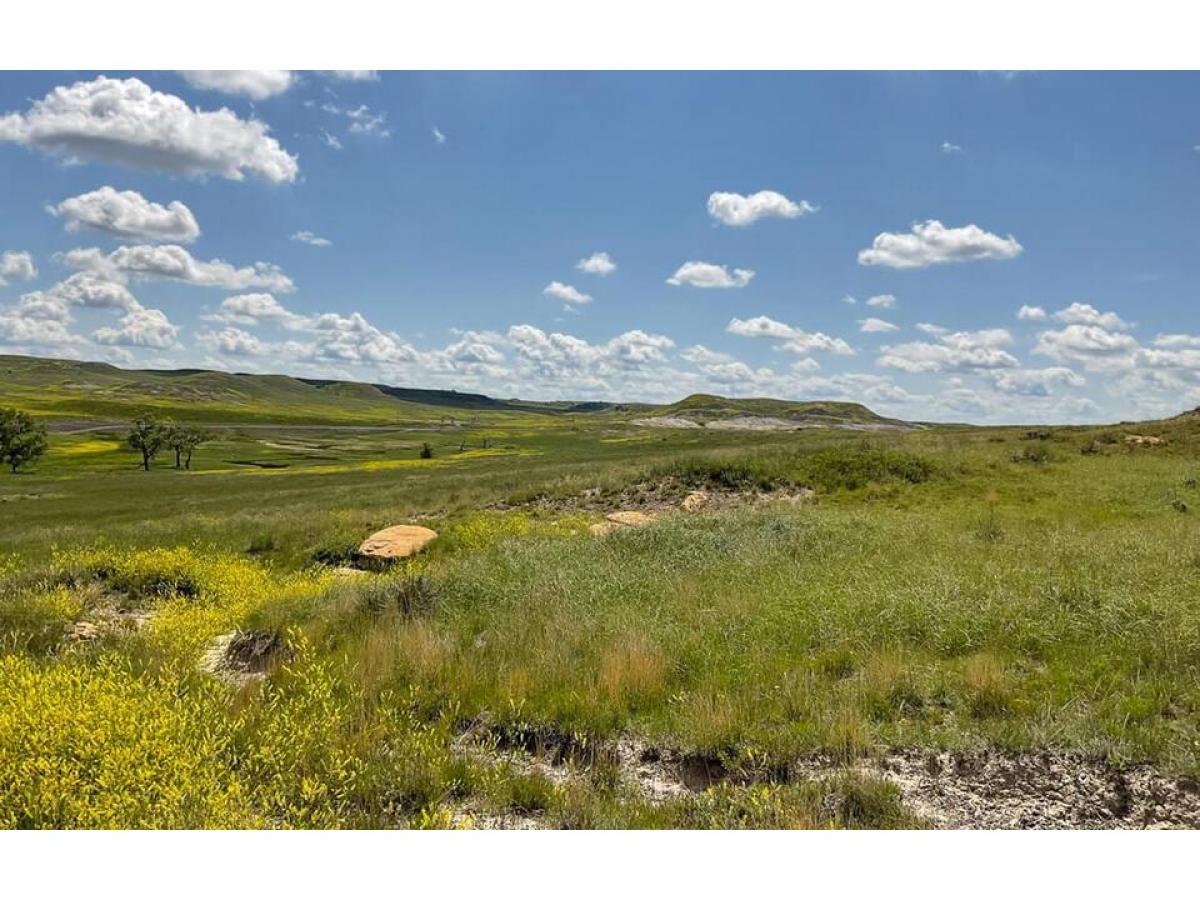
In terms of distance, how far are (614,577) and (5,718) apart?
8328 mm

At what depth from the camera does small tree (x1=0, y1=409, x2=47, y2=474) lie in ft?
256

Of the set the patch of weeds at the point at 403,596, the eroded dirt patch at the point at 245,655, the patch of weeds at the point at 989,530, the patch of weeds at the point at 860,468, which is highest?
the patch of weeds at the point at 860,468

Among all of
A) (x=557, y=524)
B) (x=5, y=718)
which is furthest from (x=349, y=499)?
(x=5, y=718)

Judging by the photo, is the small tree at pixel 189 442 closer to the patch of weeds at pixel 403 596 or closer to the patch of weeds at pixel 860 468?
the patch of weeds at pixel 860 468

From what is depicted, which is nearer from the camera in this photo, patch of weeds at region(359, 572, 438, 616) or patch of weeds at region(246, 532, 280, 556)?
patch of weeds at region(359, 572, 438, 616)

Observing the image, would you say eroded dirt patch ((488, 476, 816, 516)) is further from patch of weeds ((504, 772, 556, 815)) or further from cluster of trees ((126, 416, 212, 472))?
cluster of trees ((126, 416, 212, 472))

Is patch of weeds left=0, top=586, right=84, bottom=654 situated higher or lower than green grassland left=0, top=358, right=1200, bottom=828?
lower

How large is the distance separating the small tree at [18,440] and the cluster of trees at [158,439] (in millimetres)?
10466

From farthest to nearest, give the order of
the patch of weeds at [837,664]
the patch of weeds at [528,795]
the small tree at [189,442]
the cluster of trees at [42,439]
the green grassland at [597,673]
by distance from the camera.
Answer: the small tree at [189,442], the cluster of trees at [42,439], the patch of weeds at [837,664], the patch of weeds at [528,795], the green grassland at [597,673]

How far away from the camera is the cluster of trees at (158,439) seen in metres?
90.4

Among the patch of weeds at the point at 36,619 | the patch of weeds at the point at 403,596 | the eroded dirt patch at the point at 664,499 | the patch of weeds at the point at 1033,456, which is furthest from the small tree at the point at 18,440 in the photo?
the patch of weeds at the point at 1033,456

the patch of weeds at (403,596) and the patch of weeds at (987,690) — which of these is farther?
the patch of weeds at (403,596)

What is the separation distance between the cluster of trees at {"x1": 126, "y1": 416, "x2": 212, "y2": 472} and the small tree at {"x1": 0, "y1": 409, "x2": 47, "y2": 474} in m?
10.5

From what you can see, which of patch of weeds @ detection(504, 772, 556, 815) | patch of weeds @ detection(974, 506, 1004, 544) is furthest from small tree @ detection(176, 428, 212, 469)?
patch of weeds @ detection(504, 772, 556, 815)
